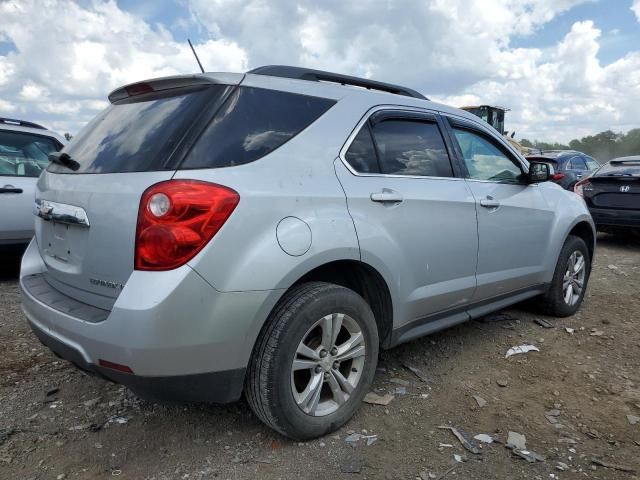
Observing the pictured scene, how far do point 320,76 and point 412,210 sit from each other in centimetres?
89

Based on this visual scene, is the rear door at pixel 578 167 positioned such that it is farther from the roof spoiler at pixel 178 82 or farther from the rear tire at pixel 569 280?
the roof spoiler at pixel 178 82

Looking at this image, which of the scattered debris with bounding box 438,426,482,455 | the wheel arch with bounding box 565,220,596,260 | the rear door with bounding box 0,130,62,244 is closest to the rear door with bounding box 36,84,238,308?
the scattered debris with bounding box 438,426,482,455

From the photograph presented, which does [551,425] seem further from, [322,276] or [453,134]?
[453,134]

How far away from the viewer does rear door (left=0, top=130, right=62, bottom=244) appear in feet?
16.1

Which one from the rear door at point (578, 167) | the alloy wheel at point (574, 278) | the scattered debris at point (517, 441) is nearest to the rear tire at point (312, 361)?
the scattered debris at point (517, 441)

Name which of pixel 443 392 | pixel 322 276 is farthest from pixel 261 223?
pixel 443 392

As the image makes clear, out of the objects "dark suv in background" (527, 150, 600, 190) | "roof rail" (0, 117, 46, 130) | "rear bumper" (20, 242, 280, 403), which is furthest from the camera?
"dark suv in background" (527, 150, 600, 190)

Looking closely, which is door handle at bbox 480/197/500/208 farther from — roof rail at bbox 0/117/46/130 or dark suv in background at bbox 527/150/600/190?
dark suv in background at bbox 527/150/600/190

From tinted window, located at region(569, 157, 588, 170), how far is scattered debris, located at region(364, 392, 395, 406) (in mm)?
11660

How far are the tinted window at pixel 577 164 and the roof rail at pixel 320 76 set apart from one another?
36.7 ft

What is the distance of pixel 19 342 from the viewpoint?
12.2 ft

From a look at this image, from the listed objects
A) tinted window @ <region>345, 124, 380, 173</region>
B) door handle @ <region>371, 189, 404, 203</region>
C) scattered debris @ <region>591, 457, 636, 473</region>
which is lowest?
scattered debris @ <region>591, 457, 636, 473</region>

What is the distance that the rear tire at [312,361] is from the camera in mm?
2227

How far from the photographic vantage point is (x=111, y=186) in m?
2.18
